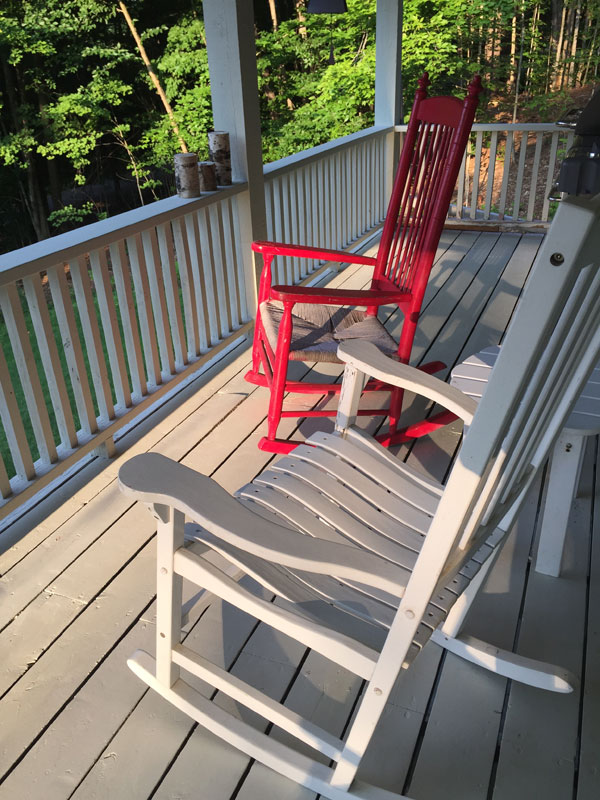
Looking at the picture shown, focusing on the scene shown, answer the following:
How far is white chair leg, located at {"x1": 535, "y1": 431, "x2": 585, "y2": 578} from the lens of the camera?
1699mm

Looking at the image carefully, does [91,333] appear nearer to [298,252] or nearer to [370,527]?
[298,252]

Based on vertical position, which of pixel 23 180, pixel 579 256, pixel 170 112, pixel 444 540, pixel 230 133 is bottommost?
pixel 23 180

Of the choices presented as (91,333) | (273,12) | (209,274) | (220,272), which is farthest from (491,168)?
(273,12)

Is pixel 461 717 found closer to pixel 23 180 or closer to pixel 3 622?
pixel 3 622

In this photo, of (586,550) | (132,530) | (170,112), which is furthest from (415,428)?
(170,112)

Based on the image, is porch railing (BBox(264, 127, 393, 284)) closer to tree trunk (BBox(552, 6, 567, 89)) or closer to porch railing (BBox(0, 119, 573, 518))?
porch railing (BBox(0, 119, 573, 518))

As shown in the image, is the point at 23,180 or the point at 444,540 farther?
the point at 23,180

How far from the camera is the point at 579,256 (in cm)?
72

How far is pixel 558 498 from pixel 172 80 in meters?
12.6

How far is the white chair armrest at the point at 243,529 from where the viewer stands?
103 centimetres

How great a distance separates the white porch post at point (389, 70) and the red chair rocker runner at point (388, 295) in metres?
2.51

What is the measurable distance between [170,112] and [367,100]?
3739mm

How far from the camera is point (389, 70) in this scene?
514 centimetres

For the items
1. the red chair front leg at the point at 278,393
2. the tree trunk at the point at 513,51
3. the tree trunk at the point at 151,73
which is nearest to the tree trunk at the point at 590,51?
the tree trunk at the point at 513,51
